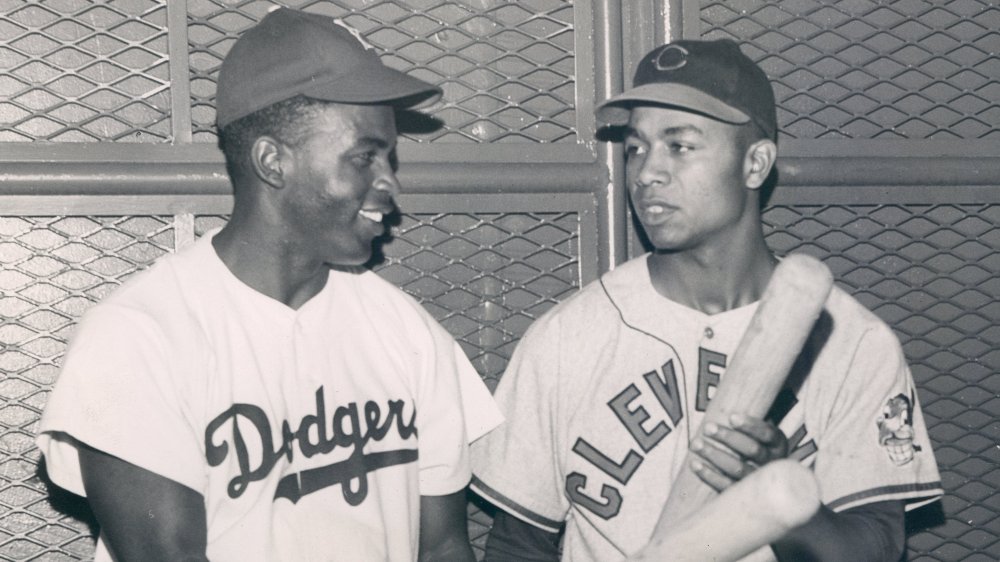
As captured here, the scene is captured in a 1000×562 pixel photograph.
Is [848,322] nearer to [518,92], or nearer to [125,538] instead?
[518,92]

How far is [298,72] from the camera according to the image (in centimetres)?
254

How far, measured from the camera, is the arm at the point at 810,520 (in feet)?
6.44

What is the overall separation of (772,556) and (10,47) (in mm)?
2153

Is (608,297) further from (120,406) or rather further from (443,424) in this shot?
(120,406)

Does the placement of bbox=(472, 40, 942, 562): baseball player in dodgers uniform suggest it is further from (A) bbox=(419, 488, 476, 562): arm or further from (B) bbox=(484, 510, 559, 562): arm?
(A) bbox=(419, 488, 476, 562): arm

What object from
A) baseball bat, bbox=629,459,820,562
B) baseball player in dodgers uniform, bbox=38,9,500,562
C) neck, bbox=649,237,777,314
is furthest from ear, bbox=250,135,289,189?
baseball bat, bbox=629,459,820,562

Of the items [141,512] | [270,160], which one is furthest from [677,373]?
[141,512]

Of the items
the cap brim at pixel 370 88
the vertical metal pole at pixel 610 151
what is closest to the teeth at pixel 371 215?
the cap brim at pixel 370 88

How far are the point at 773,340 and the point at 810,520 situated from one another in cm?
56

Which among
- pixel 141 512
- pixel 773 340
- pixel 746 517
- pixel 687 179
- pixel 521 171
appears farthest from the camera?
pixel 521 171

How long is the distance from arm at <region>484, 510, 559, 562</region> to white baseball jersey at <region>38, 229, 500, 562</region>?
18 centimetres

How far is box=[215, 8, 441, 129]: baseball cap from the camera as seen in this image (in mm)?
2533

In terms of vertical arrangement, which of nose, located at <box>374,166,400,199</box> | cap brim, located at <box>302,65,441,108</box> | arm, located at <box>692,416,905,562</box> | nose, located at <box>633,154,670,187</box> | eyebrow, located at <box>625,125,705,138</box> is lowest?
arm, located at <box>692,416,905,562</box>

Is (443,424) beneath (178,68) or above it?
beneath
